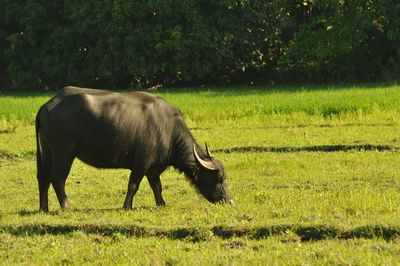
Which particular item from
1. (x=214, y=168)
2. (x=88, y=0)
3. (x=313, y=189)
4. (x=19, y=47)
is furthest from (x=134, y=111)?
(x=19, y=47)

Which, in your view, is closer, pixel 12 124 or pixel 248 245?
pixel 248 245

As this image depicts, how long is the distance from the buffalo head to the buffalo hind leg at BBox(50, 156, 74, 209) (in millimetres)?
→ 1297

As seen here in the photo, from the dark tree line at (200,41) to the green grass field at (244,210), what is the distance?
40.3 feet

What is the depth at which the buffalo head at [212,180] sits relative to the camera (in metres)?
7.66

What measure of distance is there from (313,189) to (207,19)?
62.5ft

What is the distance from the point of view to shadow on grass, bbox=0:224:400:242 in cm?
584

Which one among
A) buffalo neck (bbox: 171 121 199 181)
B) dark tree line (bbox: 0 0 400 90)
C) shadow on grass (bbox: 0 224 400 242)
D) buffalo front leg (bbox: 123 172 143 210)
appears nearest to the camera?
shadow on grass (bbox: 0 224 400 242)

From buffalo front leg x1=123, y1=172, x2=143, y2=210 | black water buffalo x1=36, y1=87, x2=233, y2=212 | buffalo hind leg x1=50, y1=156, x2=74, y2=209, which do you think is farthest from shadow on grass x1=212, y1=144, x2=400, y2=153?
buffalo hind leg x1=50, y1=156, x2=74, y2=209

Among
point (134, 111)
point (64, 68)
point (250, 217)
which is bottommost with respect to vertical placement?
point (64, 68)

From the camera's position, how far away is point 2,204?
310 inches

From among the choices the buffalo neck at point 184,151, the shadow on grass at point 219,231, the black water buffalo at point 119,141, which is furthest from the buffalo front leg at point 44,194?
the buffalo neck at point 184,151

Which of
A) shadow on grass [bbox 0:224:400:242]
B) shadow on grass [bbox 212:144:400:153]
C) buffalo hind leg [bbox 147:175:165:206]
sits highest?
shadow on grass [bbox 0:224:400:242]

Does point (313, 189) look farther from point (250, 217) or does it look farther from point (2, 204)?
point (2, 204)

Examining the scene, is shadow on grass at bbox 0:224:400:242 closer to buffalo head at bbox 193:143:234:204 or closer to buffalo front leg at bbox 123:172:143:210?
buffalo front leg at bbox 123:172:143:210
